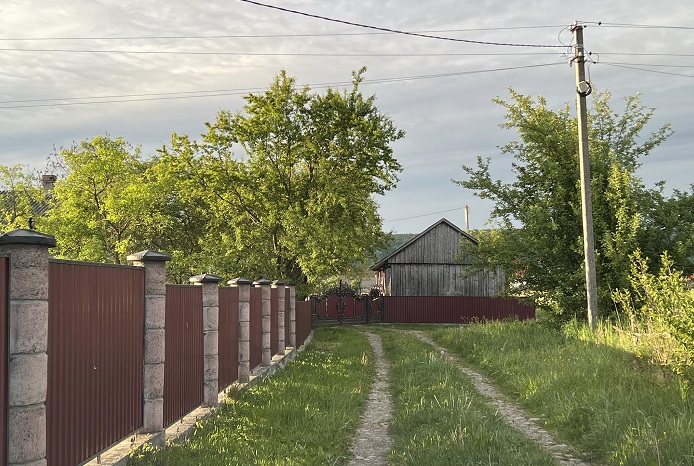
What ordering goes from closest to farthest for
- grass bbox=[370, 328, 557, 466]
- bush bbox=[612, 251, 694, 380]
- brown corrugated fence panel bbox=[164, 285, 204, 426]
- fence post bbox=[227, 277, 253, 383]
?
grass bbox=[370, 328, 557, 466] → brown corrugated fence panel bbox=[164, 285, 204, 426] → bush bbox=[612, 251, 694, 380] → fence post bbox=[227, 277, 253, 383]

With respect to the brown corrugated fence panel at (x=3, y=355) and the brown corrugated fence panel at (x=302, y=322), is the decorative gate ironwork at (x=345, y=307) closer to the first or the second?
the brown corrugated fence panel at (x=302, y=322)

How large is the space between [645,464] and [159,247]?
3330cm

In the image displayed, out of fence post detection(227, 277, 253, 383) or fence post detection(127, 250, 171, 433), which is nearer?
fence post detection(127, 250, 171, 433)

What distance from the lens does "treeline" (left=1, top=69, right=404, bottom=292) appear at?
28938 millimetres

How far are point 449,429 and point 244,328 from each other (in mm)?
6048

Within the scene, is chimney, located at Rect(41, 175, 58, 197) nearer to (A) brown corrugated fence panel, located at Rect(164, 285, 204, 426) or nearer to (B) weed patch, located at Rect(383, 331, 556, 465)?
(B) weed patch, located at Rect(383, 331, 556, 465)

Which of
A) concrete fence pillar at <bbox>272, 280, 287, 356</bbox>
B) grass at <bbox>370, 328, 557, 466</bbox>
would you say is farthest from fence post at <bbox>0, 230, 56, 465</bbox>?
concrete fence pillar at <bbox>272, 280, 287, 356</bbox>

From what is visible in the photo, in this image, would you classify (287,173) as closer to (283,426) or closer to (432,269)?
(432,269)

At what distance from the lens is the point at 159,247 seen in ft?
122

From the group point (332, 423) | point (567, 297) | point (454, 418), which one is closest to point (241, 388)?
point (332, 423)

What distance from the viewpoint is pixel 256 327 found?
589 inches

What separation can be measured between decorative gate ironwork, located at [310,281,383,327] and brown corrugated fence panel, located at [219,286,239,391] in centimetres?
2374

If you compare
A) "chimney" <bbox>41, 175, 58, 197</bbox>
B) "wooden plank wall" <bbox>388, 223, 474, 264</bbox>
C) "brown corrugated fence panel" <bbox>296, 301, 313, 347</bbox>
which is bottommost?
"brown corrugated fence panel" <bbox>296, 301, 313, 347</bbox>

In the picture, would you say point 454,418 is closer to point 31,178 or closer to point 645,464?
point 645,464
